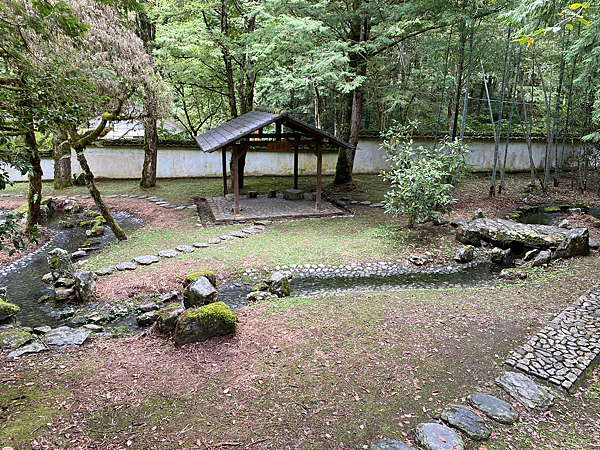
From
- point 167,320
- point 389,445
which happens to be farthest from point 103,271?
point 389,445

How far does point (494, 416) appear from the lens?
2.95 m

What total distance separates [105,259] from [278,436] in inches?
223

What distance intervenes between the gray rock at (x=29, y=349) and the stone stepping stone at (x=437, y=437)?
4.01 metres

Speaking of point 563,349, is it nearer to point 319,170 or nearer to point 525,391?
point 525,391

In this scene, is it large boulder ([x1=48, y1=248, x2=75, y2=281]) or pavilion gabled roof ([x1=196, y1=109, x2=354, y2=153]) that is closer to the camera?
large boulder ([x1=48, y1=248, x2=75, y2=281])

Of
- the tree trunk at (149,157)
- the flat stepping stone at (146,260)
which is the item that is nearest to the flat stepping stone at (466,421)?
the flat stepping stone at (146,260)

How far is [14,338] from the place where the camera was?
416 centimetres

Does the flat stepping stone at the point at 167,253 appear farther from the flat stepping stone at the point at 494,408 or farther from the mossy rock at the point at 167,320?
the flat stepping stone at the point at 494,408

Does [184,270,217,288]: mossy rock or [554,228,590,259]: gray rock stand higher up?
[554,228,590,259]: gray rock

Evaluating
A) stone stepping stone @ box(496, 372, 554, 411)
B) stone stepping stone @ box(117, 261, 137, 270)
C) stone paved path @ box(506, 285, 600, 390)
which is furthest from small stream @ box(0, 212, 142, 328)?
stone paved path @ box(506, 285, 600, 390)

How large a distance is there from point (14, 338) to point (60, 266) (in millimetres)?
2101

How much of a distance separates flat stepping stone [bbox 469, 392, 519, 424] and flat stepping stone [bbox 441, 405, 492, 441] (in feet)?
0.40

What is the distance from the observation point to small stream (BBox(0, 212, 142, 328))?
16.8 ft

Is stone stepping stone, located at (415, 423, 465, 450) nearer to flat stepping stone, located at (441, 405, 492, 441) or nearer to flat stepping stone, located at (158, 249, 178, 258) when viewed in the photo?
flat stepping stone, located at (441, 405, 492, 441)
